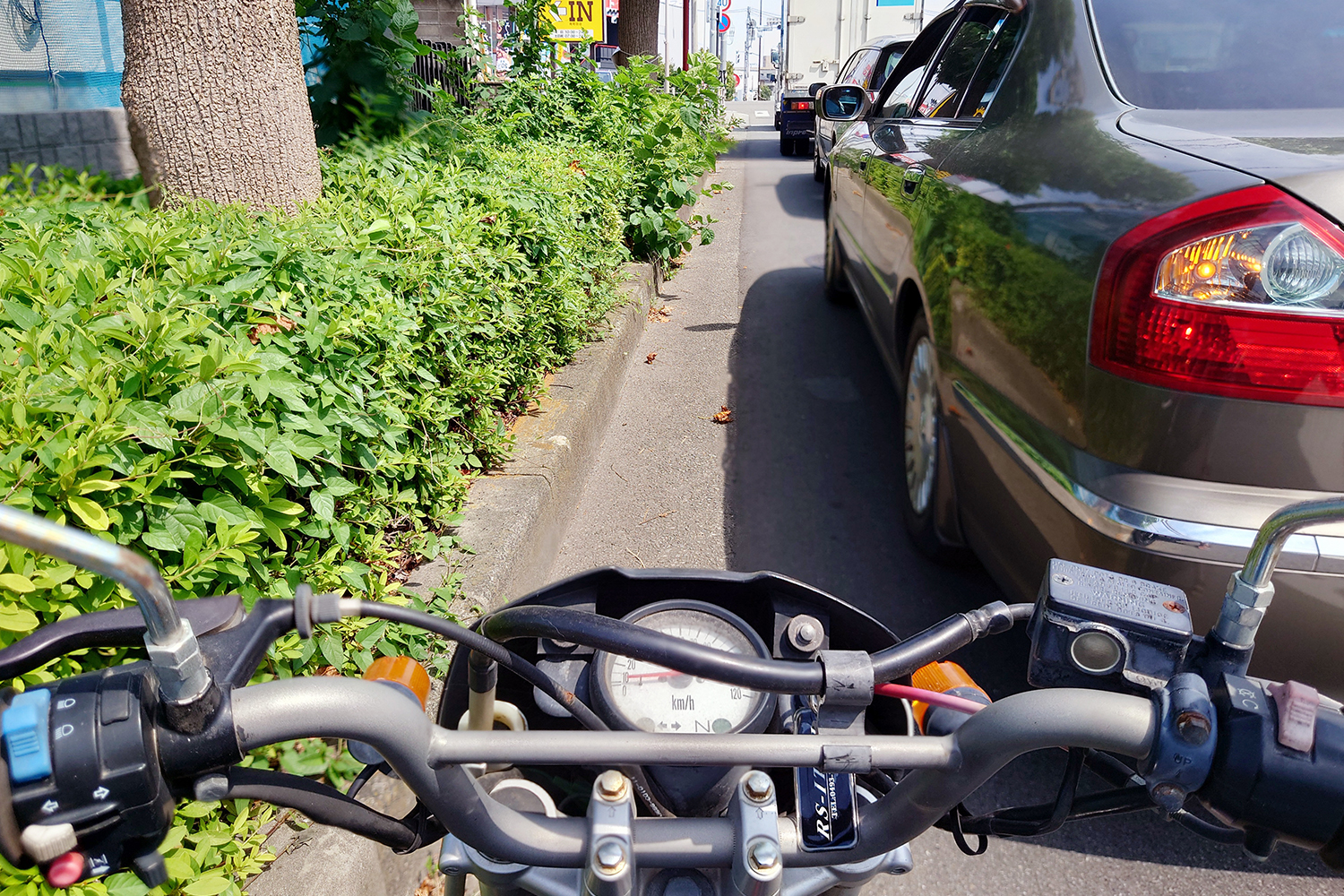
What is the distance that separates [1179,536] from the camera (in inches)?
72.2

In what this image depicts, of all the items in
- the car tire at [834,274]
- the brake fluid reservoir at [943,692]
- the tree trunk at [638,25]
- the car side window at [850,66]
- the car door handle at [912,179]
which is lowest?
the car tire at [834,274]

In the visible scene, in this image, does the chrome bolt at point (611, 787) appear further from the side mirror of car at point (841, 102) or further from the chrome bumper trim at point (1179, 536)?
the side mirror of car at point (841, 102)

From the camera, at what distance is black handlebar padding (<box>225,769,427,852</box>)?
94cm

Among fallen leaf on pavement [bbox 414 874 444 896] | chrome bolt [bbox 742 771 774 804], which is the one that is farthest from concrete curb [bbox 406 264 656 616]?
Answer: chrome bolt [bbox 742 771 774 804]

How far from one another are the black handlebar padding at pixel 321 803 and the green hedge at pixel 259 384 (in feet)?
2.47

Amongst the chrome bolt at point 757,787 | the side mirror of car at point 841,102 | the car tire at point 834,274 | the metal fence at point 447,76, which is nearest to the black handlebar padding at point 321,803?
the chrome bolt at point 757,787

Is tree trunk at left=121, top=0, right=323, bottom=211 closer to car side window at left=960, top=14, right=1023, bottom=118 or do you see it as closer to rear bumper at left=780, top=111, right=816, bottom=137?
car side window at left=960, top=14, right=1023, bottom=118

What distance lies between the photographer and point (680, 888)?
115 cm

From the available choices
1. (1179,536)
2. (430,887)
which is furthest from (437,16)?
(1179,536)

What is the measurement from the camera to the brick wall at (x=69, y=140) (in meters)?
7.76

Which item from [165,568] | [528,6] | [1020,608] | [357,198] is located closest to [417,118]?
[357,198]

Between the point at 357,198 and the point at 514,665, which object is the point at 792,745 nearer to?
the point at 514,665

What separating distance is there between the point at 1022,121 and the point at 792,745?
93.4 inches

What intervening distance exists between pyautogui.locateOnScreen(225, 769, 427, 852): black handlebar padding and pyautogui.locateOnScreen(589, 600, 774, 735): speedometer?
0.95 ft
